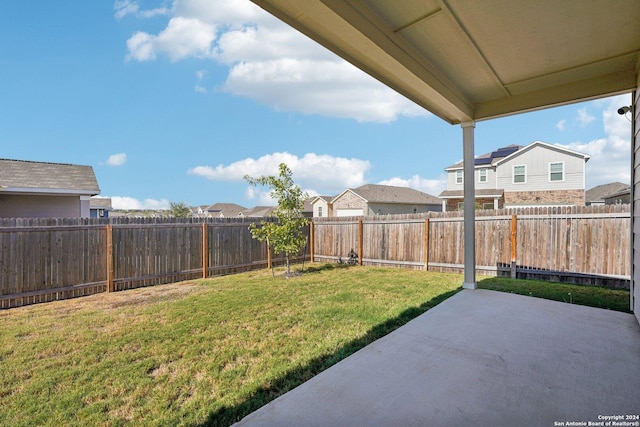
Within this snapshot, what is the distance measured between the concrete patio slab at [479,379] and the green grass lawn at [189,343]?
1.13 ft

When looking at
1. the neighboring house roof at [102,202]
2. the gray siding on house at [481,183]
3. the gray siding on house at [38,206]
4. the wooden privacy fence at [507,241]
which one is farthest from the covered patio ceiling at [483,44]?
the neighboring house roof at [102,202]

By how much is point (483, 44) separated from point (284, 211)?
5542 mm

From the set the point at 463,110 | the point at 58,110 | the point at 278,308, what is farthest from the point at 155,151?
the point at 463,110

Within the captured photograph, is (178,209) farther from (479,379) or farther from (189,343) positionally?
(479,379)

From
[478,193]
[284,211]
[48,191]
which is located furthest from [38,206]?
[478,193]

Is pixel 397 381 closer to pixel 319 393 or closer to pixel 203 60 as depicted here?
pixel 319 393

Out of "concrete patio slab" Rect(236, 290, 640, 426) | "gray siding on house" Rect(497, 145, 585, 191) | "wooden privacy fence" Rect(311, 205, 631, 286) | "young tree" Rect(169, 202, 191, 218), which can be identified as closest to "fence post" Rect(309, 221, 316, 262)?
"wooden privacy fence" Rect(311, 205, 631, 286)

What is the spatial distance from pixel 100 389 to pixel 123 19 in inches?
322

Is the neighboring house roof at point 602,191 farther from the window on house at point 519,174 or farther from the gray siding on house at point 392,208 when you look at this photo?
the gray siding on house at point 392,208

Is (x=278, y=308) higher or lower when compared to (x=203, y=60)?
lower

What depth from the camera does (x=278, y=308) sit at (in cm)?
441

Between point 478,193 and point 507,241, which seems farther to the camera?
point 478,193

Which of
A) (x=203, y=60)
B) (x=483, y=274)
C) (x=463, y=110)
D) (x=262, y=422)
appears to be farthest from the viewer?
(x=203, y=60)

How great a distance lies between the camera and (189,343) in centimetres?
316
